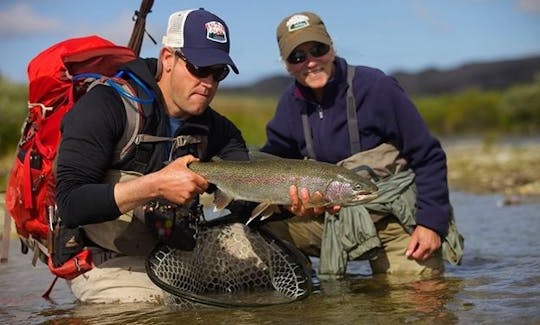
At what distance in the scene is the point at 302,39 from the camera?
6531 mm

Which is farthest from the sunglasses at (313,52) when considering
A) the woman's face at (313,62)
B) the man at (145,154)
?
the man at (145,154)

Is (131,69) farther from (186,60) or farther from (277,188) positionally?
(277,188)

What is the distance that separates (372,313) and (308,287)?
811mm

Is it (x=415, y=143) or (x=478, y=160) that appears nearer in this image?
(x=415, y=143)

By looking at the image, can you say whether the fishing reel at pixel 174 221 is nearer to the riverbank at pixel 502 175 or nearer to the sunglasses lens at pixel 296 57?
the sunglasses lens at pixel 296 57

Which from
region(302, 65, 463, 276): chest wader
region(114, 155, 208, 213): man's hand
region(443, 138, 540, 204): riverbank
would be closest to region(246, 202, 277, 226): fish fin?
region(114, 155, 208, 213): man's hand

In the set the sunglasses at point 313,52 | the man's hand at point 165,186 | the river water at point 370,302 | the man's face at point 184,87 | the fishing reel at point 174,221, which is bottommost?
the river water at point 370,302

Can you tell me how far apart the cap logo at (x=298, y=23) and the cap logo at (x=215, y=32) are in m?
1.00

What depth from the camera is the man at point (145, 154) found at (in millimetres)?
5137

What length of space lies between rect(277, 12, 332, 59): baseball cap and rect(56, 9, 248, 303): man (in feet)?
2.66

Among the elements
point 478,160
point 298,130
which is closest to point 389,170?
point 298,130

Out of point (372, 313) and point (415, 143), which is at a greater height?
point (415, 143)

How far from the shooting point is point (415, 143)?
664 centimetres

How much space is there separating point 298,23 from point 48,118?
2035 mm
